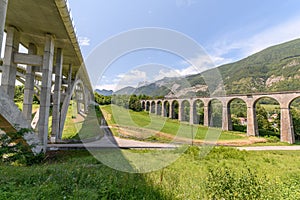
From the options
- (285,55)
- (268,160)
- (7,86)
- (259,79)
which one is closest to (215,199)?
(268,160)

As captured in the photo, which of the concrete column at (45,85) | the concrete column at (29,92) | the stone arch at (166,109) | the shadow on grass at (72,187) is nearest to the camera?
the shadow on grass at (72,187)

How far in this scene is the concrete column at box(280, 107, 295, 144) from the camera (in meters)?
22.9

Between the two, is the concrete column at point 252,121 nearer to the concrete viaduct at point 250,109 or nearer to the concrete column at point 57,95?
the concrete viaduct at point 250,109

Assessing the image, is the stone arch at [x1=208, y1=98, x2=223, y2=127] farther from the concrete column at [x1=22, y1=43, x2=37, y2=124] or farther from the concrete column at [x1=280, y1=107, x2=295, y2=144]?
the concrete column at [x1=22, y1=43, x2=37, y2=124]

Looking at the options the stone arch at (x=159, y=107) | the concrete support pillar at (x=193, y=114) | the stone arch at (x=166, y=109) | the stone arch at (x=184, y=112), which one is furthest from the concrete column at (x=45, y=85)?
the stone arch at (x=159, y=107)

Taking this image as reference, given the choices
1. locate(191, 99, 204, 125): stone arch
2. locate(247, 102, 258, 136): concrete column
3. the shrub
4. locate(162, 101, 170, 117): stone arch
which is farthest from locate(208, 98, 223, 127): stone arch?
the shrub

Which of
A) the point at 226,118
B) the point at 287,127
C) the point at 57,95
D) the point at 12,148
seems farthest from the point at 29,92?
the point at 226,118

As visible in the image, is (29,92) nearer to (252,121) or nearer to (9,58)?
(9,58)

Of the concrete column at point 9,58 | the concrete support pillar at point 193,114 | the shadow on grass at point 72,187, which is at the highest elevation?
the concrete column at point 9,58

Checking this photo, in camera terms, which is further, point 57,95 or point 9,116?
point 57,95

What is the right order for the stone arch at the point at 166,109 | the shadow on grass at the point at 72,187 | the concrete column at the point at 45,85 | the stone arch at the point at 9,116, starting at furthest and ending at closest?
the stone arch at the point at 166,109 < the concrete column at the point at 45,85 < the stone arch at the point at 9,116 < the shadow on grass at the point at 72,187

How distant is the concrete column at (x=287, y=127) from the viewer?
→ 75.1ft

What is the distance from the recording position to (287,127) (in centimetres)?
2339

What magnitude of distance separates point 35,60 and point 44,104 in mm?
3025
